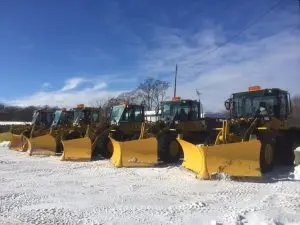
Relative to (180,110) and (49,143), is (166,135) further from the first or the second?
(49,143)

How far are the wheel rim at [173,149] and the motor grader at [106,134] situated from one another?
50.2 inches

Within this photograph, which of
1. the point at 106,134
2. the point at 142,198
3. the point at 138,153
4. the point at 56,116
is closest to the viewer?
the point at 142,198

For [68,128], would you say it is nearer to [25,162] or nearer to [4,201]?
[25,162]

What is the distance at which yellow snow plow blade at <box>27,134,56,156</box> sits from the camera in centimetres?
1571

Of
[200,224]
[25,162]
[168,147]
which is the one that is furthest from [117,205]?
[25,162]

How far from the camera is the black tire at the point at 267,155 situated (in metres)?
10.0

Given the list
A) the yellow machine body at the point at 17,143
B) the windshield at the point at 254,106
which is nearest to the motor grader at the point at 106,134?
the windshield at the point at 254,106

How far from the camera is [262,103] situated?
37.2 feet

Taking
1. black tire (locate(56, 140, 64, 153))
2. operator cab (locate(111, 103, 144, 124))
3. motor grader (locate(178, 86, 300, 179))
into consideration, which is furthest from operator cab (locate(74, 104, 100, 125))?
motor grader (locate(178, 86, 300, 179))

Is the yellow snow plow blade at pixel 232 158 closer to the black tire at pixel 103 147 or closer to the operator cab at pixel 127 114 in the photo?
the black tire at pixel 103 147

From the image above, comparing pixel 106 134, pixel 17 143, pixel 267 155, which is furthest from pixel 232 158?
pixel 17 143

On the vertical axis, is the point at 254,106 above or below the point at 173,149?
above

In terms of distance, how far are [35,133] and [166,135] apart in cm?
726

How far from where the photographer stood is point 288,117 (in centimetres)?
1169
